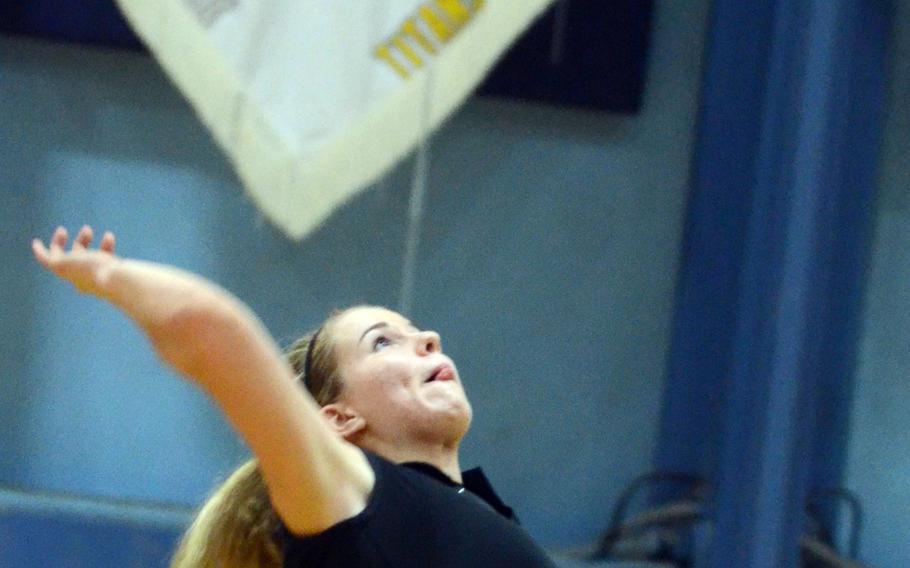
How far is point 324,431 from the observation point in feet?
2.55

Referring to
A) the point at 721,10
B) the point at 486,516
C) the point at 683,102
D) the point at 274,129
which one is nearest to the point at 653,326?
the point at 683,102

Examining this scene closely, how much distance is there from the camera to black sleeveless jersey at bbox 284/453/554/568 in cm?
80

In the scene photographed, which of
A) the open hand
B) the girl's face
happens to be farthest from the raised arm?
the girl's face

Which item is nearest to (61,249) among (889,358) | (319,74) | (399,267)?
(319,74)

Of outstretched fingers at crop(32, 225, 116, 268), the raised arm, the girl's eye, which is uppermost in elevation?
outstretched fingers at crop(32, 225, 116, 268)

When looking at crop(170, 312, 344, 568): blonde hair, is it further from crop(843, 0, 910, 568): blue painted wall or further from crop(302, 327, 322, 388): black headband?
crop(843, 0, 910, 568): blue painted wall

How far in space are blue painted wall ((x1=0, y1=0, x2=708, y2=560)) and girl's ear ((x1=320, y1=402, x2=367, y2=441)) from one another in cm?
110

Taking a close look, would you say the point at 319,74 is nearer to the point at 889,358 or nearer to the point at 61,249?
the point at 889,358

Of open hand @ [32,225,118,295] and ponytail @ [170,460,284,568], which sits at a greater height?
open hand @ [32,225,118,295]

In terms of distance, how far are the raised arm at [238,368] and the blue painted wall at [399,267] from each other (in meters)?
1.31

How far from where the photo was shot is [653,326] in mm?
2127

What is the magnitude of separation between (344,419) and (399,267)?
112 centimetres

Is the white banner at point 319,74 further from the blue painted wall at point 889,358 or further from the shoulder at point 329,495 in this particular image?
the shoulder at point 329,495

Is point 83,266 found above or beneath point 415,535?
above
